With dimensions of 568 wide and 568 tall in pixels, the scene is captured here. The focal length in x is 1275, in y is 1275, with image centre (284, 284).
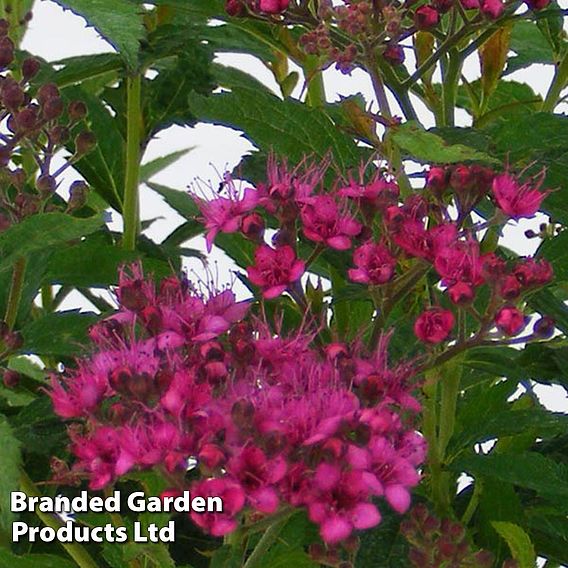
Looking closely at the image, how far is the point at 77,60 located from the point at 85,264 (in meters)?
0.21

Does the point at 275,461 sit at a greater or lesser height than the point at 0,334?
lesser

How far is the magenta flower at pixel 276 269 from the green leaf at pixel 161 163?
672 mm

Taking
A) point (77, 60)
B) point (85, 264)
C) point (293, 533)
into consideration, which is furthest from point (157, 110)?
point (293, 533)

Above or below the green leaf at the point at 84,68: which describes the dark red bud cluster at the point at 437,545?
below

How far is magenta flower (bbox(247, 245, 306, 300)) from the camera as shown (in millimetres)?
820

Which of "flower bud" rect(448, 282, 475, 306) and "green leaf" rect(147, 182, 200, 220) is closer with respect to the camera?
"flower bud" rect(448, 282, 475, 306)

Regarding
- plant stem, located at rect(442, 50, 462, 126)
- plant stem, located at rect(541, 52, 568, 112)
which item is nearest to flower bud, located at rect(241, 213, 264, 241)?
plant stem, located at rect(442, 50, 462, 126)

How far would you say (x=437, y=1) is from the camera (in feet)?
2.88

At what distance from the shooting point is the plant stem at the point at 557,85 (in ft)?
3.37

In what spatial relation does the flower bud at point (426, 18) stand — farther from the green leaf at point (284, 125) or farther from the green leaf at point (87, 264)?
the green leaf at point (87, 264)

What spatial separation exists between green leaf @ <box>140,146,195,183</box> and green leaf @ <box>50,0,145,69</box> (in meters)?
0.62

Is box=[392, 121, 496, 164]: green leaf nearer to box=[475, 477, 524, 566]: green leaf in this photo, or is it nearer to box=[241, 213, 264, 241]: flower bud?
box=[241, 213, 264, 241]: flower bud

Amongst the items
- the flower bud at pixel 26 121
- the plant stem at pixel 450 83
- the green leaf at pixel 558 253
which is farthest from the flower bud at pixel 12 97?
the green leaf at pixel 558 253

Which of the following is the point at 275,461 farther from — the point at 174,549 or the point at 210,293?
the point at 174,549
